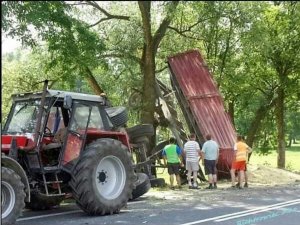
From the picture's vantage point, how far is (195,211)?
10125 mm

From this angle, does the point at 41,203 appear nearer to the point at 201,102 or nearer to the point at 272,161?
the point at 201,102

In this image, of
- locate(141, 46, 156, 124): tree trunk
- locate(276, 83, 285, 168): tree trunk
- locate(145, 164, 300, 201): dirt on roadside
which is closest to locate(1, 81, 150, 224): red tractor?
locate(145, 164, 300, 201): dirt on roadside

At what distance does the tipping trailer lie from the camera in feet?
58.2

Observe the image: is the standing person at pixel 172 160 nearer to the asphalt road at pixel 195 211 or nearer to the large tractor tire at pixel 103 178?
the asphalt road at pixel 195 211

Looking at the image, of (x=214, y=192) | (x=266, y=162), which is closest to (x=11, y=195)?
(x=214, y=192)

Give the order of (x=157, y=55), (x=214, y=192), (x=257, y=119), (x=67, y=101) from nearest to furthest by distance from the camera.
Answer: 1. (x=67, y=101)
2. (x=214, y=192)
3. (x=157, y=55)
4. (x=257, y=119)

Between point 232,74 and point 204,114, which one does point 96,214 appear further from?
point 232,74

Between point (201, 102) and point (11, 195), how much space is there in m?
11.1

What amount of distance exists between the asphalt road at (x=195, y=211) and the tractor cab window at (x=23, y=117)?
164cm

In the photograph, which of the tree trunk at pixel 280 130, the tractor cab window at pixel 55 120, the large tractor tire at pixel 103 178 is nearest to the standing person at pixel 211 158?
the large tractor tire at pixel 103 178

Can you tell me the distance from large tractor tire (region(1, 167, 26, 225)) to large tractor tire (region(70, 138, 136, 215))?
148 cm

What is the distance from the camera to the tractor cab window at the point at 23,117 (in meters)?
9.69

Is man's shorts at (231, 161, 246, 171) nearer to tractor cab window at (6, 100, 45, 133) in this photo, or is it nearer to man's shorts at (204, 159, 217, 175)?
man's shorts at (204, 159, 217, 175)

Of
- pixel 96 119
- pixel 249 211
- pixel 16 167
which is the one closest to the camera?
pixel 16 167
